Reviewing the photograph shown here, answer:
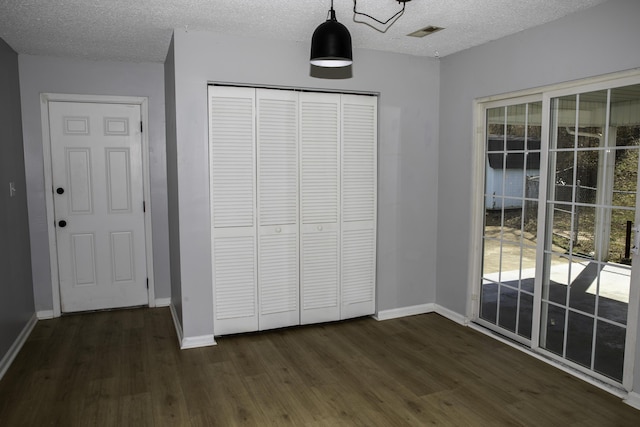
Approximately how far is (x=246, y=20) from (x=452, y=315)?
3.22 m

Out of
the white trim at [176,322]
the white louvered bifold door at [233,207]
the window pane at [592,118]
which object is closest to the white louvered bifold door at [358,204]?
the white louvered bifold door at [233,207]

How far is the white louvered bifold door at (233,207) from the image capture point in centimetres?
365

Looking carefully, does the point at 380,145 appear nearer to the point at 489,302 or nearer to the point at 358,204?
the point at 358,204

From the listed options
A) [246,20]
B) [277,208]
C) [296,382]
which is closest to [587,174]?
[277,208]

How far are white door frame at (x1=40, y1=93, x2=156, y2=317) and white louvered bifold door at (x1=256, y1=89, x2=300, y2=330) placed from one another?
1492 mm

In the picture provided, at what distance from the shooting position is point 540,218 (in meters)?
3.44

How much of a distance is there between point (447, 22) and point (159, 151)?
3.04 meters

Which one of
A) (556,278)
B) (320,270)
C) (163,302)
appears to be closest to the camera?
(556,278)

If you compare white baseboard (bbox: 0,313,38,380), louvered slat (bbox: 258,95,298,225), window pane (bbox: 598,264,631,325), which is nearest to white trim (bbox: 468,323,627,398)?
window pane (bbox: 598,264,631,325)

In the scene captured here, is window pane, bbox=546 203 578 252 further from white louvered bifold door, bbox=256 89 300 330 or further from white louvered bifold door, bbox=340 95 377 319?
white louvered bifold door, bbox=256 89 300 330

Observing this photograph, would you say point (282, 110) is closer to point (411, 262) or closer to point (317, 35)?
point (317, 35)

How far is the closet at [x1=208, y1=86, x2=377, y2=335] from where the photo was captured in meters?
3.73

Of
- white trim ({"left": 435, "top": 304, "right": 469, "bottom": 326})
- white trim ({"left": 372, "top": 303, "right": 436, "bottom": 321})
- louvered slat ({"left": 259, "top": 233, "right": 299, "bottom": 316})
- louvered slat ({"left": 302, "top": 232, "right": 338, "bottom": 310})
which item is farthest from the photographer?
white trim ({"left": 372, "top": 303, "right": 436, "bottom": 321})

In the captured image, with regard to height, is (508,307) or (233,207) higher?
(233,207)
